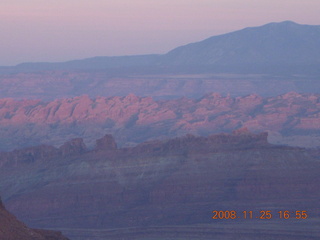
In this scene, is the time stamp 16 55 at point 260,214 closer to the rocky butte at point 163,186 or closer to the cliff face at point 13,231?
the rocky butte at point 163,186

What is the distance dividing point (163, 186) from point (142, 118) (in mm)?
62421

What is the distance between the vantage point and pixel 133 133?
107688 millimetres

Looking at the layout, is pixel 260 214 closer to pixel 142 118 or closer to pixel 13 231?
pixel 13 231

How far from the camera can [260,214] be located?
46188mm

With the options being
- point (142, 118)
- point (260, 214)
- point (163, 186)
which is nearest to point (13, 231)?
point (260, 214)

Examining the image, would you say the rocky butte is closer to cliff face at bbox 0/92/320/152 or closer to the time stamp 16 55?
the time stamp 16 55

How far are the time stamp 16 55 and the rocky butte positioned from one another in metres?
0.29

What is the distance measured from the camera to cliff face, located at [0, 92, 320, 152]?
A: 341 feet

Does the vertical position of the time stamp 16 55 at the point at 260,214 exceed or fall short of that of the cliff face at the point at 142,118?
it exceeds it

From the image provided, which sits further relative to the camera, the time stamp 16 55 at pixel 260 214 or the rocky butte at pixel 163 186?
the time stamp 16 55 at pixel 260 214

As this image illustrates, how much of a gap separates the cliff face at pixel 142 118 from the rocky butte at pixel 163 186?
42159 millimetres

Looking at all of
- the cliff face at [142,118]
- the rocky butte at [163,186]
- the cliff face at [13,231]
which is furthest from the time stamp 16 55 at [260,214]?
the cliff face at [142,118]

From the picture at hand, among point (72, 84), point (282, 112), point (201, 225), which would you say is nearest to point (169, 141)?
point (201, 225)

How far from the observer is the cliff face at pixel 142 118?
103812mm
